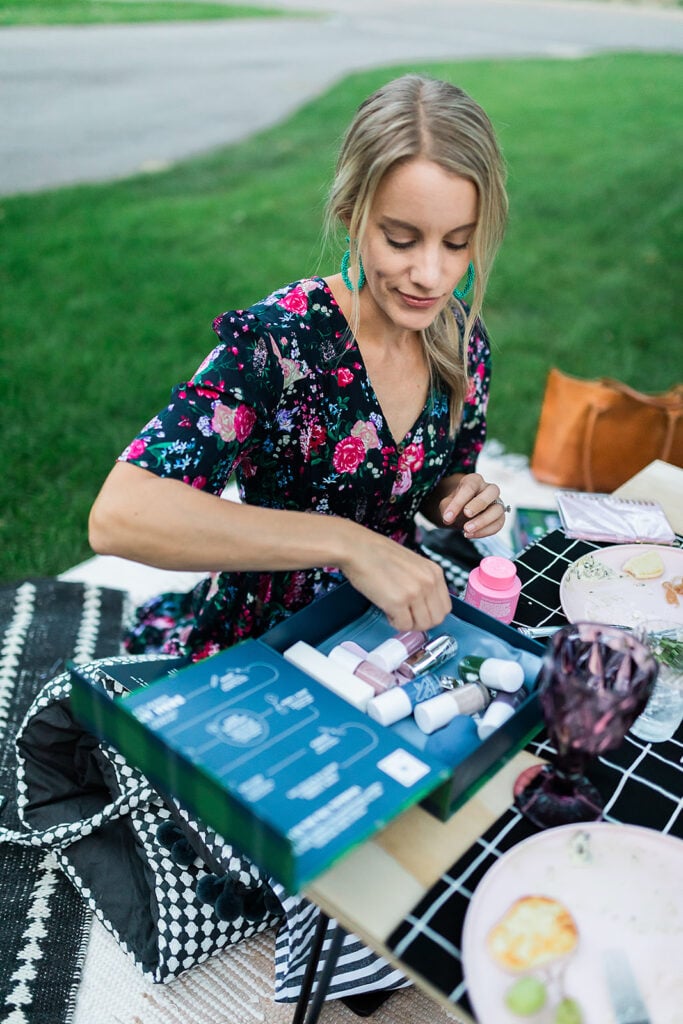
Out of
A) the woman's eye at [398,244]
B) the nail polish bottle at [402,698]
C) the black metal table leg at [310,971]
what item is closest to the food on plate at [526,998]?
the nail polish bottle at [402,698]

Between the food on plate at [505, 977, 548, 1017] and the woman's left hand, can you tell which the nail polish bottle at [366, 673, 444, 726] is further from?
the woman's left hand

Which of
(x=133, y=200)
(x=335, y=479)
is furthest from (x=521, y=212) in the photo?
(x=335, y=479)

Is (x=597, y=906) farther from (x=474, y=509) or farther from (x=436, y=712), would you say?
(x=474, y=509)

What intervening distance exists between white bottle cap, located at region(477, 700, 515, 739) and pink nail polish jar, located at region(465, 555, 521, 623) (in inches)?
8.6

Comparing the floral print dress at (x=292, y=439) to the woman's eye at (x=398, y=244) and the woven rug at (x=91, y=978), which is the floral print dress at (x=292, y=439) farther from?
the woven rug at (x=91, y=978)

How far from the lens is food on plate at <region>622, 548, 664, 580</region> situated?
134cm

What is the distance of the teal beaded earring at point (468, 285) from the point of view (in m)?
1.35

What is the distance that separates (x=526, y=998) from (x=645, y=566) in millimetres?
778

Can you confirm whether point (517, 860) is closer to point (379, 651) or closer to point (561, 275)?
point (379, 651)

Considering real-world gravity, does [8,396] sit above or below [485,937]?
below

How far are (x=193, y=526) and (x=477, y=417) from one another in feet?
2.47

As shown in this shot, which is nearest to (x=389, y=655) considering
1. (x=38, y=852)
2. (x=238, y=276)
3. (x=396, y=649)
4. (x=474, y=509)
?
(x=396, y=649)

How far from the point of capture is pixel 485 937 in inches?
31.1

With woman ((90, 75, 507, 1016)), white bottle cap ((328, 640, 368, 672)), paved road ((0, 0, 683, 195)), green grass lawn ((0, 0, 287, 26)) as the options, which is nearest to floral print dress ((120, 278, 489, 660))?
woman ((90, 75, 507, 1016))
